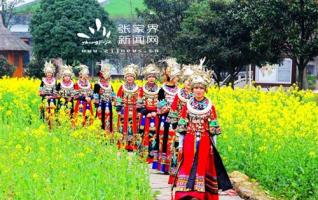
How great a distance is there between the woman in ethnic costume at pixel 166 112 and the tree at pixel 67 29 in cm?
2761

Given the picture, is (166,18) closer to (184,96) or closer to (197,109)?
(184,96)

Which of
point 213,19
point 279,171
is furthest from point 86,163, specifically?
point 213,19

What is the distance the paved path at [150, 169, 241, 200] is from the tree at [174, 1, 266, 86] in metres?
14.2

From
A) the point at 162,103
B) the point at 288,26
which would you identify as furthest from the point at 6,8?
the point at 162,103

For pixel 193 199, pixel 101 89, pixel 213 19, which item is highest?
pixel 213 19

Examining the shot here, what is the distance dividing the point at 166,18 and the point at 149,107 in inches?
823

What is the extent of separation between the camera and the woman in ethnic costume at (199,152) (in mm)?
7852

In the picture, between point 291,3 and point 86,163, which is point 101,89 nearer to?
point 86,163

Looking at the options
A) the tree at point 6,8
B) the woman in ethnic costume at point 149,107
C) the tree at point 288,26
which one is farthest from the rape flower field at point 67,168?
the tree at point 6,8

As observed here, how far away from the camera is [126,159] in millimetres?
8633

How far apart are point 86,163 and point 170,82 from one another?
108 inches

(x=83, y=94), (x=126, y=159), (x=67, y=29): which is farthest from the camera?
(x=67, y=29)

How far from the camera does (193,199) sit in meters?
7.92

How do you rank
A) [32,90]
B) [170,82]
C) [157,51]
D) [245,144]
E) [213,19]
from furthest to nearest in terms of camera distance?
[157,51] < [213,19] < [32,90] < [170,82] < [245,144]
